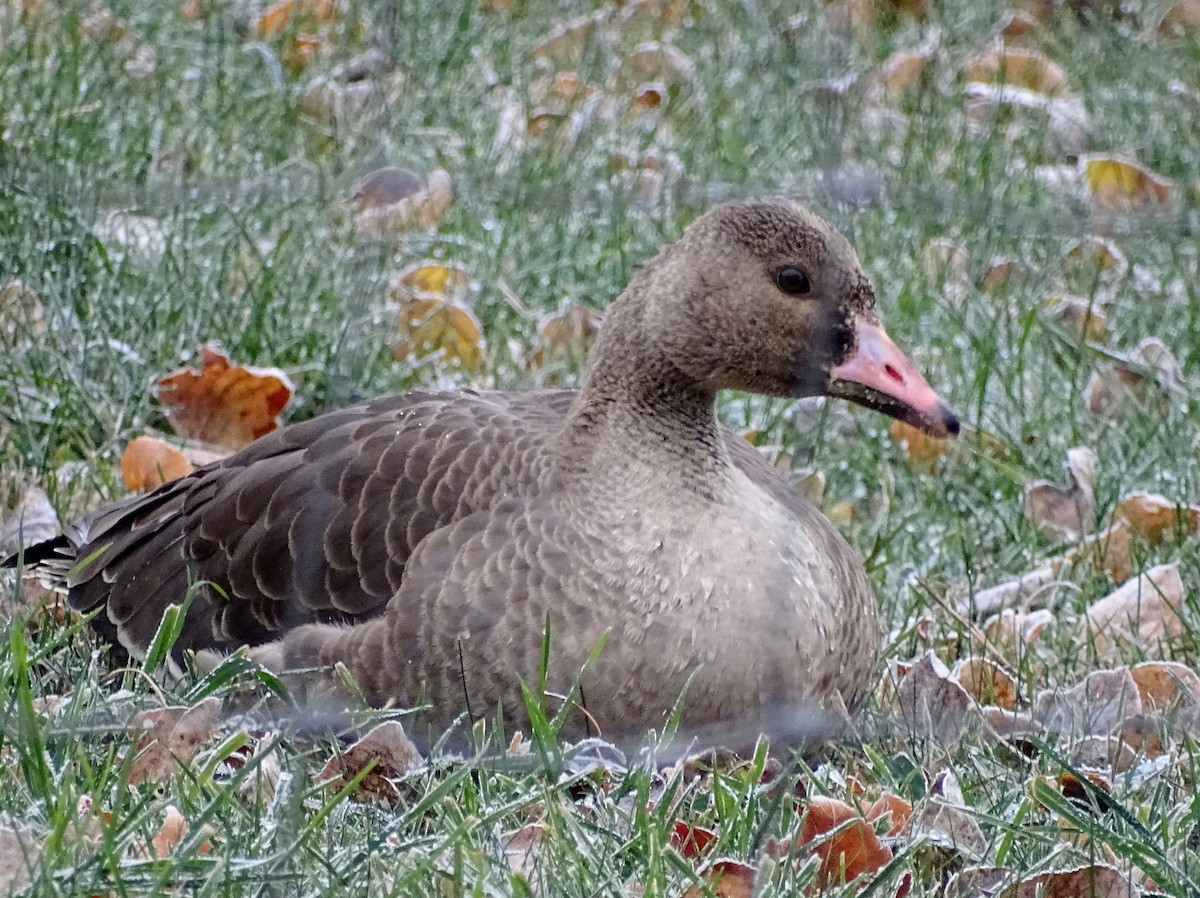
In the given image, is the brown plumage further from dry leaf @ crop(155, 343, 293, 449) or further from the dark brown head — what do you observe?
dry leaf @ crop(155, 343, 293, 449)

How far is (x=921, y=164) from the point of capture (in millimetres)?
5027

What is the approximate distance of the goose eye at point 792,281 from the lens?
2828 millimetres

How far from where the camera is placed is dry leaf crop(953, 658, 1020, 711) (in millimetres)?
2920

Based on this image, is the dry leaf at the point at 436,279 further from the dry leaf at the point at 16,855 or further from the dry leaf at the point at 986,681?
the dry leaf at the point at 16,855

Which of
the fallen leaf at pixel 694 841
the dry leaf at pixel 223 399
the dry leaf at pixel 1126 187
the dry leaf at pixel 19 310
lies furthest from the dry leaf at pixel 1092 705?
the dry leaf at pixel 1126 187

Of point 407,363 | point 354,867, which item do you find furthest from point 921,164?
point 354,867

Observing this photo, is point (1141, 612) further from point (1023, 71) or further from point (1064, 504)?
point (1023, 71)

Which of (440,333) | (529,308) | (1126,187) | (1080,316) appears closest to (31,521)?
(440,333)

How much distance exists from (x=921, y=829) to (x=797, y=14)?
166 inches

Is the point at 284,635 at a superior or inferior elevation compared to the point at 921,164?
inferior

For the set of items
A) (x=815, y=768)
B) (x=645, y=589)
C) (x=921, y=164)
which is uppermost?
(x=921, y=164)

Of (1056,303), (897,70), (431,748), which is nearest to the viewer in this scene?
(431,748)

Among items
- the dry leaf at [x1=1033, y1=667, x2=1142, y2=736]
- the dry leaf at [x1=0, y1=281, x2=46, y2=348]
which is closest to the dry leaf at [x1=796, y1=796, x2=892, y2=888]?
the dry leaf at [x1=1033, y1=667, x2=1142, y2=736]

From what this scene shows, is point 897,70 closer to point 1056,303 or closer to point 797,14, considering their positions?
point 797,14
